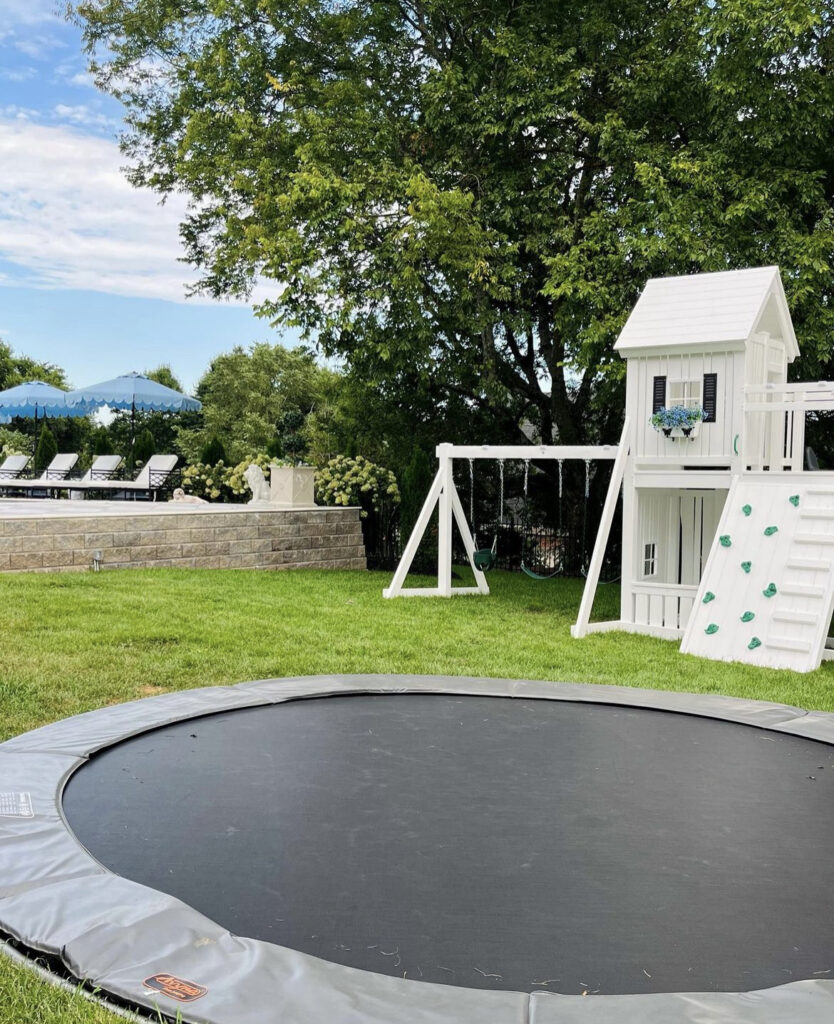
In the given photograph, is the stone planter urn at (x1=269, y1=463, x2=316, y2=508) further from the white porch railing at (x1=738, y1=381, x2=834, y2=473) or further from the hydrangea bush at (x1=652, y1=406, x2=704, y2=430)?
the white porch railing at (x1=738, y1=381, x2=834, y2=473)

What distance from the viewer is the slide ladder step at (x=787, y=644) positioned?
546cm

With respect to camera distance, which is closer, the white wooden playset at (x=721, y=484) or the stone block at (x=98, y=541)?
the white wooden playset at (x=721, y=484)

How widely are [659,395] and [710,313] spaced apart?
0.64 metres

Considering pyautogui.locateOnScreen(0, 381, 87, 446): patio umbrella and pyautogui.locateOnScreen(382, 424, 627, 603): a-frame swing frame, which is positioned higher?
pyautogui.locateOnScreen(0, 381, 87, 446): patio umbrella

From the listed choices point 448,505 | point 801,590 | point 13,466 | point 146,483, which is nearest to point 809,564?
point 801,590

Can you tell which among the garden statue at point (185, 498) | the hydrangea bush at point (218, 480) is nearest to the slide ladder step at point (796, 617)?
the hydrangea bush at point (218, 480)

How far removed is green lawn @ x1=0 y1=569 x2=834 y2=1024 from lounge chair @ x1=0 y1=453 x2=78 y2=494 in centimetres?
708

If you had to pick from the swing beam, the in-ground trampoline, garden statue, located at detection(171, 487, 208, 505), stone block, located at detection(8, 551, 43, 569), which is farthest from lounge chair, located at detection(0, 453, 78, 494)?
the in-ground trampoline

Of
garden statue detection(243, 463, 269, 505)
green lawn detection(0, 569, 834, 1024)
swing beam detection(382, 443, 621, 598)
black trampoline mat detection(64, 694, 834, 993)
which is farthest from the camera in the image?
garden statue detection(243, 463, 269, 505)

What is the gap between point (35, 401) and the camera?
14.4 meters

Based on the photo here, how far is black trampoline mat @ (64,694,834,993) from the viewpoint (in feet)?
6.50

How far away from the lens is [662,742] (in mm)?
3762

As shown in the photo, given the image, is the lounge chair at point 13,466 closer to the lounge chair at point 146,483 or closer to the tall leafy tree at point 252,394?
the lounge chair at point 146,483

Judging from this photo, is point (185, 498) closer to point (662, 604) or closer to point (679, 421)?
point (662, 604)
